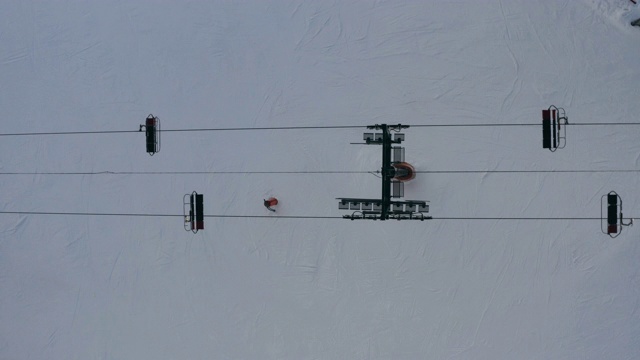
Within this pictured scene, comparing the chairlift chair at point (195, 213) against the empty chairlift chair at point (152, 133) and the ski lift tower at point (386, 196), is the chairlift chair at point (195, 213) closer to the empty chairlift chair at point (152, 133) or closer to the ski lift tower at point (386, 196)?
the empty chairlift chair at point (152, 133)

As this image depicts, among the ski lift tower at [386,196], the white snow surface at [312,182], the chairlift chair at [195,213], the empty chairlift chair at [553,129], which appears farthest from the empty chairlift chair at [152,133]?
the empty chairlift chair at [553,129]

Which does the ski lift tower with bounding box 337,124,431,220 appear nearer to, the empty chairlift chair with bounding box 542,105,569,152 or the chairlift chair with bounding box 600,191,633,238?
the empty chairlift chair with bounding box 542,105,569,152

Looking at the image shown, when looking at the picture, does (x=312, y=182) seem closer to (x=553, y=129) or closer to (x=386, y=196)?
(x=386, y=196)

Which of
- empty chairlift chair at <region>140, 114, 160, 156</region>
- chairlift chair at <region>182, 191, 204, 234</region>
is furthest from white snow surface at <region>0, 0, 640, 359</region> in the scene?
chairlift chair at <region>182, 191, 204, 234</region>

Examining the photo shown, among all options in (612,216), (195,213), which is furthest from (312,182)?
(612,216)

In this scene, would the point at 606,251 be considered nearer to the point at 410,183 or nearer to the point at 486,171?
the point at 486,171

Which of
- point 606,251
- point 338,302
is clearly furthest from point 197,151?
point 606,251
